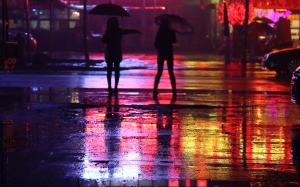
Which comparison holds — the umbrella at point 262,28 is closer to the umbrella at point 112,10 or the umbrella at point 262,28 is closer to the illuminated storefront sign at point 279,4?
the illuminated storefront sign at point 279,4

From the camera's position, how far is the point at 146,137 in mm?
10977

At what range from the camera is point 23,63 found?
30.1 meters

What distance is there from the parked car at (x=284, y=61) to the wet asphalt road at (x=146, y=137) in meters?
6.64

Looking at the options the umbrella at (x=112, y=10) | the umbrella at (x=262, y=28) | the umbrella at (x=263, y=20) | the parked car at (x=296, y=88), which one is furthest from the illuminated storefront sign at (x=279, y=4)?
the parked car at (x=296, y=88)

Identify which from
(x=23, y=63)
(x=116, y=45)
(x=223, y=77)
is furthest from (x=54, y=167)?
(x=23, y=63)

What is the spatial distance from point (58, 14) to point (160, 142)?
4326cm

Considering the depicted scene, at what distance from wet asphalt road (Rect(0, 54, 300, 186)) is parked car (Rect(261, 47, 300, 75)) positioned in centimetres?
664

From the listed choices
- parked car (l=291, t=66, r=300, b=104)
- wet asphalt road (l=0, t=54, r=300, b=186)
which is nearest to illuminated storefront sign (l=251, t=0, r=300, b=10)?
wet asphalt road (l=0, t=54, r=300, b=186)

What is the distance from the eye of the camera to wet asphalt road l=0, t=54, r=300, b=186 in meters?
8.16

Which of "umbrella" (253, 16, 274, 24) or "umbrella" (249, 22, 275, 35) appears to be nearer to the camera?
"umbrella" (249, 22, 275, 35)

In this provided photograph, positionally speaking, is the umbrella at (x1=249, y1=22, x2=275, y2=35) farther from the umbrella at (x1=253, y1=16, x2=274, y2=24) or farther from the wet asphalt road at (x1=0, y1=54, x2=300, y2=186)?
the wet asphalt road at (x1=0, y1=54, x2=300, y2=186)

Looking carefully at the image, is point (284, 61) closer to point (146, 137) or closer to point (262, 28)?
point (146, 137)

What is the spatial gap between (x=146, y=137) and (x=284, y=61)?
1602 cm

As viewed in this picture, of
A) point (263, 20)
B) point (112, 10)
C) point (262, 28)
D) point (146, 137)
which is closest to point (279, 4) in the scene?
point (262, 28)
